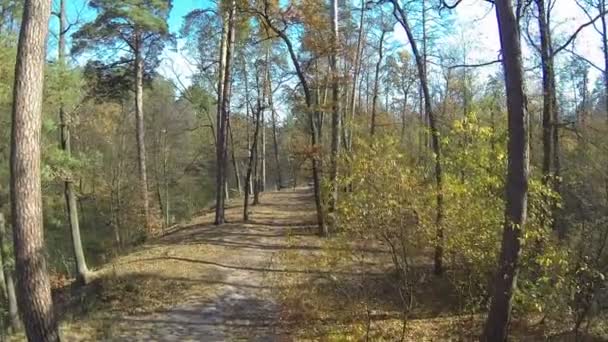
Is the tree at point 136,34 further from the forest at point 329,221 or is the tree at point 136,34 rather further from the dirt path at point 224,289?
the dirt path at point 224,289

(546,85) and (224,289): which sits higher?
(546,85)

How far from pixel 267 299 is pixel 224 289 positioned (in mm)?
1160

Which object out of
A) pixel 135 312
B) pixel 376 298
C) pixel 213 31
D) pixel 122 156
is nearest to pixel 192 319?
pixel 135 312

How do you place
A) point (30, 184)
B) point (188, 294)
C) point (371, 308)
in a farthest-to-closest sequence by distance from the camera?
point (188, 294) < point (371, 308) < point (30, 184)

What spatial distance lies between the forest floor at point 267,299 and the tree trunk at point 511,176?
125 cm

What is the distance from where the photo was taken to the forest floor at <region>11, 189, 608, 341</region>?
29.3 ft

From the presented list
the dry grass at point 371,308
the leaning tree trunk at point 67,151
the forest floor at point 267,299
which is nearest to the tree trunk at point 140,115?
the forest floor at point 267,299

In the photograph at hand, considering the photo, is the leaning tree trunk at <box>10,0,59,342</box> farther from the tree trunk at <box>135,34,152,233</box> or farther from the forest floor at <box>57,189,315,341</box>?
the tree trunk at <box>135,34,152,233</box>

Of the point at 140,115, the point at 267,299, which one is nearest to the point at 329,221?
the point at 267,299

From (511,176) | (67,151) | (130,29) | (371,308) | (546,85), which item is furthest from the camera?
(130,29)

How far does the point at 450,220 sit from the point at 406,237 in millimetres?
718

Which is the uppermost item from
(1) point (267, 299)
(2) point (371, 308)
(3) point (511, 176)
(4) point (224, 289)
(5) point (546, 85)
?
(5) point (546, 85)

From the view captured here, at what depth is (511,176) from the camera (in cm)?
717

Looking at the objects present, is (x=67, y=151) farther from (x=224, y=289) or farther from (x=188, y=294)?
(x=224, y=289)
